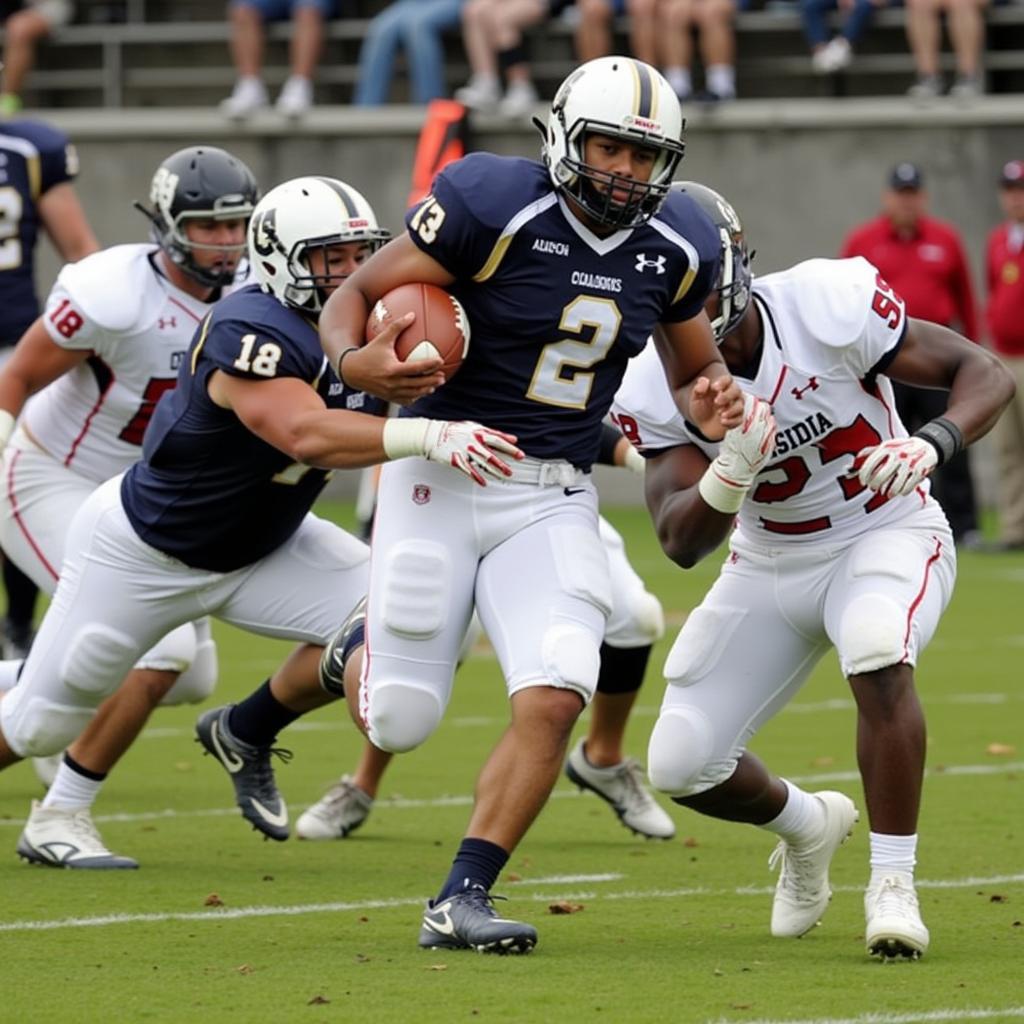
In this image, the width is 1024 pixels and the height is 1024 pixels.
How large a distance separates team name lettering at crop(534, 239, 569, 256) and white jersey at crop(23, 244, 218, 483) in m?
1.74

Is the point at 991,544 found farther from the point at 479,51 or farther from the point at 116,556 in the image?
the point at 116,556

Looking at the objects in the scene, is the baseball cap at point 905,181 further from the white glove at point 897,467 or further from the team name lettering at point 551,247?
the white glove at point 897,467

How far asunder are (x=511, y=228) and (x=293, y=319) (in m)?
0.78

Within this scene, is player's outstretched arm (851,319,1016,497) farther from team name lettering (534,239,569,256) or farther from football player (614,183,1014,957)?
A: team name lettering (534,239,569,256)

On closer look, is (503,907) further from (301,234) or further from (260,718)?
(301,234)

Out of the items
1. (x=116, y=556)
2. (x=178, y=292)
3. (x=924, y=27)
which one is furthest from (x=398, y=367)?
(x=924, y=27)

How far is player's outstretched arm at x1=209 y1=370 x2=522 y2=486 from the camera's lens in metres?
4.69

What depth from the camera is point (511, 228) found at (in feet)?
15.9

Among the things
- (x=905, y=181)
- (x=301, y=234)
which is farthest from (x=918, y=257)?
(x=301, y=234)

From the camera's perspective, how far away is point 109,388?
653 centimetres

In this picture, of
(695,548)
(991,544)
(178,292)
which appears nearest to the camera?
(695,548)

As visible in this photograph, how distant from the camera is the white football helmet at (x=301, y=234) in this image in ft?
18.2

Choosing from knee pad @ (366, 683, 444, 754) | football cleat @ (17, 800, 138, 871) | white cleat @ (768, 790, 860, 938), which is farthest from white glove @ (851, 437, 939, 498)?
football cleat @ (17, 800, 138, 871)

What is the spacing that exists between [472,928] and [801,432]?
132cm
